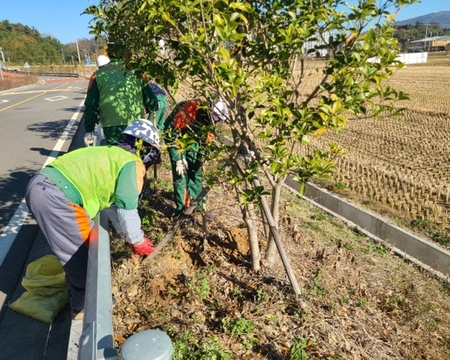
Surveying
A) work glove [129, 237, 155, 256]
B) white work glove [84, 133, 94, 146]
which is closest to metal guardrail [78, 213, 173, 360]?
work glove [129, 237, 155, 256]

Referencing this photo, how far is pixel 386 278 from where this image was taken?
12.8 feet

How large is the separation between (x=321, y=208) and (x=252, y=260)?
8.83 feet

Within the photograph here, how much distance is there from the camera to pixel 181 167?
4367 millimetres

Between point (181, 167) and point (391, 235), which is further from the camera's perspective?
point (391, 235)

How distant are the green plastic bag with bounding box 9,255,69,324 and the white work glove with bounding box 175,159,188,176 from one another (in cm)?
163

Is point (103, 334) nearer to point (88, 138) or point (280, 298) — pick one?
point (280, 298)

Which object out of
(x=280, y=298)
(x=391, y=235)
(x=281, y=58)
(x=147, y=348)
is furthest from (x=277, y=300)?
(x=391, y=235)

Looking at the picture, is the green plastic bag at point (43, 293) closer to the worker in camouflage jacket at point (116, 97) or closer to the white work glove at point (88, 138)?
the worker in camouflage jacket at point (116, 97)

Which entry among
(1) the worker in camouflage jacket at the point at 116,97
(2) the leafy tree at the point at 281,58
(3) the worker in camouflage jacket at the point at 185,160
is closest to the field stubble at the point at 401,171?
(2) the leafy tree at the point at 281,58

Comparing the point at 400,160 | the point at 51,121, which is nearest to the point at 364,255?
the point at 400,160

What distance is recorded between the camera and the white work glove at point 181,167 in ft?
14.1

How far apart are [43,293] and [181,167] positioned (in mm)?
1919

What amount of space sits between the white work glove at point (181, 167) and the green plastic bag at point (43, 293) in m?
1.63

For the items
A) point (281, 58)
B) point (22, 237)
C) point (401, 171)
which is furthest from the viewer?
point (401, 171)
